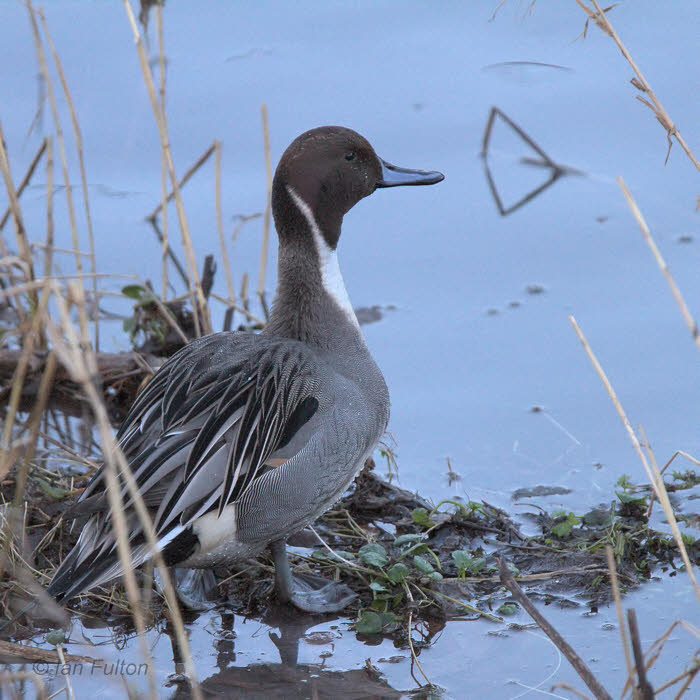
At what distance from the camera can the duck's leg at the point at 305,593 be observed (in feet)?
12.4

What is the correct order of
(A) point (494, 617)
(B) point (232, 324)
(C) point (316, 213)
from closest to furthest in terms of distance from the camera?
(A) point (494, 617) < (C) point (316, 213) < (B) point (232, 324)

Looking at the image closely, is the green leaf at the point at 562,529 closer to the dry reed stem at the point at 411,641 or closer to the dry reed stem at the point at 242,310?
the dry reed stem at the point at 411,641

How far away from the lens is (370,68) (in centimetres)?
702

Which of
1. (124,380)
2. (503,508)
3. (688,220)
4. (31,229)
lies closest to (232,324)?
(124,380)

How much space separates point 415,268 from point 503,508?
5.81 ft

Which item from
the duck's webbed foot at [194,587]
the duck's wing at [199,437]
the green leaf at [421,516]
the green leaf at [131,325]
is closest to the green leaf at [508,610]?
the green leaf at [421,516]

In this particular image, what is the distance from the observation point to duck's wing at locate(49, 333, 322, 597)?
338 centimetres

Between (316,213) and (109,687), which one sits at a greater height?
(316,213)

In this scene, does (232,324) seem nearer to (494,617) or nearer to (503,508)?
(503,508)

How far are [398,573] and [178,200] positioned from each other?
5.91ft

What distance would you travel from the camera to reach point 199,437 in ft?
11.6

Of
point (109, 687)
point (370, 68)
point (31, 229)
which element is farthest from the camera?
point (370, 68)

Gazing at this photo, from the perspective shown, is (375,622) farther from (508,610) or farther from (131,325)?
(131,325)

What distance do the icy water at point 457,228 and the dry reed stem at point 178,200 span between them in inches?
15.9
